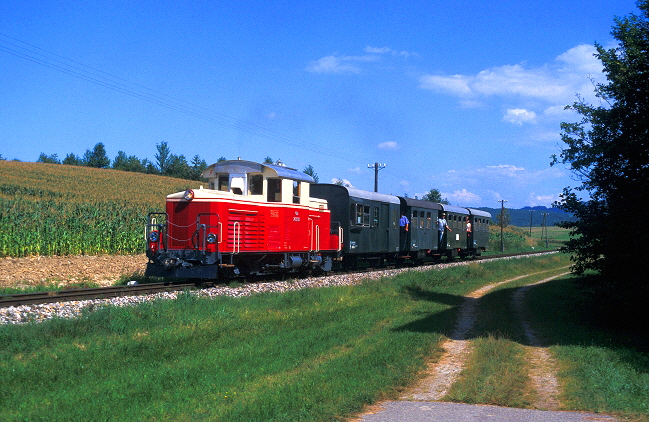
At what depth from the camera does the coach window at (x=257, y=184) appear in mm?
19406

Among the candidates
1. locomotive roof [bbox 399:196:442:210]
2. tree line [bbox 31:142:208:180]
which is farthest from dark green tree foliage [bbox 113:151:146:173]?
locomotive roof [bbox 399:196:442:210]

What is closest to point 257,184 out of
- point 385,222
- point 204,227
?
point 204,227

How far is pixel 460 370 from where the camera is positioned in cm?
886

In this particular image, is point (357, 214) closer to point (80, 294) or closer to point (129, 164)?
→ point (80, 294)

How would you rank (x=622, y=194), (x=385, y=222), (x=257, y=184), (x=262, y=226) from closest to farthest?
(x=622, y=194), (x=262, y=226), (x=257, y=184), (x=385, y=222)

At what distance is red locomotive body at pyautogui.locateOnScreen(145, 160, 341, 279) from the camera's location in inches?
681

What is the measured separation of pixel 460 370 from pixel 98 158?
429 feet

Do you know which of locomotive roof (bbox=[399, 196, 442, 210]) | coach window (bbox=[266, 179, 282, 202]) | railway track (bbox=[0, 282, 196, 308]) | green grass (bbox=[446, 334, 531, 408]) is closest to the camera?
green grass (bbox=[446, 334, 531, 408])

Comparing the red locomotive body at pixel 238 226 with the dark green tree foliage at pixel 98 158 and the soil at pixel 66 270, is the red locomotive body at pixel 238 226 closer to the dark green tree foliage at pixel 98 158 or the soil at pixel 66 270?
the soil at pixel 66 270

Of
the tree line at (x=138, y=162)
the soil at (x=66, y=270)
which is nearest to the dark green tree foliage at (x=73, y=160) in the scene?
the tree line at (x=138, y=162)

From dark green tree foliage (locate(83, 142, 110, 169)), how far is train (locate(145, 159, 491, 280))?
362 ft

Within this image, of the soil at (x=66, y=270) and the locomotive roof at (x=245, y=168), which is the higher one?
the locomotive roof at (x=245, y=168)

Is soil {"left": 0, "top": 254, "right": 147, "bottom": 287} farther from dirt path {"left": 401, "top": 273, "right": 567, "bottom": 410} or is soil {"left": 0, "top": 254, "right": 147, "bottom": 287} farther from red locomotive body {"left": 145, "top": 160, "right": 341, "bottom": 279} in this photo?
dirt path {"left": 401, "top": 273, "right": 567, "bottom": 410}

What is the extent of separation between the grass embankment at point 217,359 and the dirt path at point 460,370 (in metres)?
0.27
